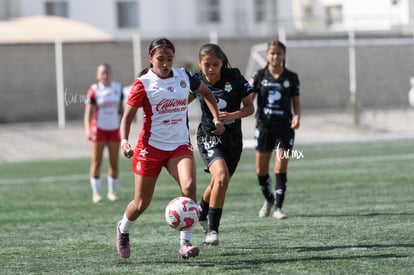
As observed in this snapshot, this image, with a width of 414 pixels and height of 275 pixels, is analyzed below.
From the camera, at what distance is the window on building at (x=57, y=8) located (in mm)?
41938

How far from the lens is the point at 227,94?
912 cm

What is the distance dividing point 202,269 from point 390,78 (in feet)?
74.2

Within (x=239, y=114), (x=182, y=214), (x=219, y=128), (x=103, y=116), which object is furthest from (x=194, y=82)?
(x=103, y=116)

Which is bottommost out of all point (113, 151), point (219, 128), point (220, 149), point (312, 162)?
point (312, 162)

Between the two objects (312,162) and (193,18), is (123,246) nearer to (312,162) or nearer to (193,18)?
(312,162)

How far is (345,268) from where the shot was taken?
7285 millimetres

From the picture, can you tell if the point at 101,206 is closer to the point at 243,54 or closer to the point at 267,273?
the point at 267,273

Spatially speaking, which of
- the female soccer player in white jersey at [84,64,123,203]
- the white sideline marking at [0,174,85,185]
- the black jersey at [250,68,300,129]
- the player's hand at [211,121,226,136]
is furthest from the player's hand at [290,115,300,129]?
the white sideline marking at [0,174,85,185]

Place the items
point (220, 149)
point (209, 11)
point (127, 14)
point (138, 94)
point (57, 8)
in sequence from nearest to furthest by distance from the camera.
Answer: point (138, 94) → point (220, 149) → point (57, 8) → point (127, 14) → point (209, 11)

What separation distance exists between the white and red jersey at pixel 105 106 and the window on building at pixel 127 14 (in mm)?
30096

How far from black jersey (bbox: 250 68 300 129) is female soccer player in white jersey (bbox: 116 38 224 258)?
9.25 feet

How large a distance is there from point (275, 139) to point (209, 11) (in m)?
34.9

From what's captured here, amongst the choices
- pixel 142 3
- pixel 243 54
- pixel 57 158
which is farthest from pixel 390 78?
pixel 142 3

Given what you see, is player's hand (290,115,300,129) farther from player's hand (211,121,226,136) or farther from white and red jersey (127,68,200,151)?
white and red jersey (127,68,200,151)
